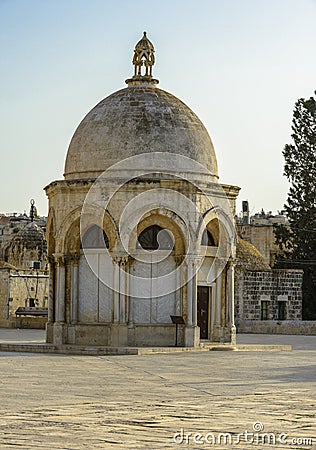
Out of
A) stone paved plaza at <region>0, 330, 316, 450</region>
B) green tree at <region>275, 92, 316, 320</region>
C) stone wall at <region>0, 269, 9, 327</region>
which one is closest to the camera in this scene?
stone paved plaza at <region>0, 330, 316, 450</region>

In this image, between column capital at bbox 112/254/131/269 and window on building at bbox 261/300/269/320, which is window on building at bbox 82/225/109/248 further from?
window on building at bbox 261/300/269/320

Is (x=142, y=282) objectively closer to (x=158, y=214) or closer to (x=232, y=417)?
(x=158, y=214)

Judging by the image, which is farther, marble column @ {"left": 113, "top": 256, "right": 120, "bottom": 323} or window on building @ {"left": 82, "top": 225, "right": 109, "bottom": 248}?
window on building @ {"left": 82, "top": 225, "right": 109, "bottom": 248}

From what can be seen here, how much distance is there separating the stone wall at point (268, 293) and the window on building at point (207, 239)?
11417 millimetres

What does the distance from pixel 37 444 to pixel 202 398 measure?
13.1 ft

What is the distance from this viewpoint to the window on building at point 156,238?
2166 centimetres

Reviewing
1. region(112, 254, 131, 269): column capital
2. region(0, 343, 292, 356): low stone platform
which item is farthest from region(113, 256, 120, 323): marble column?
region(0, 343, 292, 356): low stone platform

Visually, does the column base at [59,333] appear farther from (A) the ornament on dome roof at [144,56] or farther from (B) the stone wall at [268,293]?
(B) the stone wall at [268,293]

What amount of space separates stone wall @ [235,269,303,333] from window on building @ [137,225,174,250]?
12571 mm

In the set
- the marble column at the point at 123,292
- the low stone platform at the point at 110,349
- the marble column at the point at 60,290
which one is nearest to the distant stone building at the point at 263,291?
the low stone platform at the point at 110,349

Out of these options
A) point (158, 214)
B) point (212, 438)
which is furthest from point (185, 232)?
point (212, 438)

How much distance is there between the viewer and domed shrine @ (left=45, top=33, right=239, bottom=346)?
2105cm

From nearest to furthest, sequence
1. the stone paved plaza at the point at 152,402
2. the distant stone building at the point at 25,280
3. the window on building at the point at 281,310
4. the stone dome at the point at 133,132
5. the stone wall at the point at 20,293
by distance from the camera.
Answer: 1. the stone paved plaza at the point at 152,402
2. the stone dome at the point at 133,132
3. the stone wall at the point at 20,293
4. the distant stone building at the point at 25,280
5. the window on building at the point at 281,310

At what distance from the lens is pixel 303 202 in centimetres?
4206
